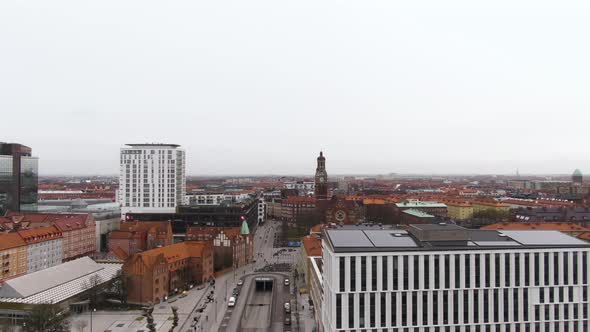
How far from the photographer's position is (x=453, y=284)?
143 feet

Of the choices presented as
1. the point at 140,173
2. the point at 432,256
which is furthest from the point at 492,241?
the point at 140,173

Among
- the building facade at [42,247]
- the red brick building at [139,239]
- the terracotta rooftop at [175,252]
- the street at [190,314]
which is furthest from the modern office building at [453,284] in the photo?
the building facade at [42,247]

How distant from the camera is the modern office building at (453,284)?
4262cm

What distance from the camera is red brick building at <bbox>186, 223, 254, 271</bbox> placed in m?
82.4

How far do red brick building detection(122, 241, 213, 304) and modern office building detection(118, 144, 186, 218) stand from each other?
56.0 meters

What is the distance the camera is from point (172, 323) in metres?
A: 53.3

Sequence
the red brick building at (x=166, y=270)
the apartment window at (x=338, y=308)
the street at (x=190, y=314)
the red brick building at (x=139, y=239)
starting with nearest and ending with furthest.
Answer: the apartment window at (x=338, y=308) < the street at (x=190, y=314) < the red brick building at (x=166, y=270) < the red brick building at (x=139, y=239)

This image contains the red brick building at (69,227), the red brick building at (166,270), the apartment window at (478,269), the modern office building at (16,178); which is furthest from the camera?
the modern office building at (16,178)

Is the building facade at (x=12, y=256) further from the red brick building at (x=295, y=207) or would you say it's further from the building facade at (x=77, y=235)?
the red brick building at (x=295, y=207)

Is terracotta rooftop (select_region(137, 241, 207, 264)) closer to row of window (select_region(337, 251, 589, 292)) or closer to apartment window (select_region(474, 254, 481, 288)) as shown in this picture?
row of window (select_region(337, 251, 589, 292))

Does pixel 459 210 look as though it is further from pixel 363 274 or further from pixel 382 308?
pixel 363 274

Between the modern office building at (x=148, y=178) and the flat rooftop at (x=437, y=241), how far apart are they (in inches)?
3441

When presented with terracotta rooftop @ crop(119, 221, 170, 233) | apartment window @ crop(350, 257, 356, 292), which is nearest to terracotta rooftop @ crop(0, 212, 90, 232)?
terracotta rooftop @ crop(119, 221, 170, 233)

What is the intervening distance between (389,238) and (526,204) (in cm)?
12605
